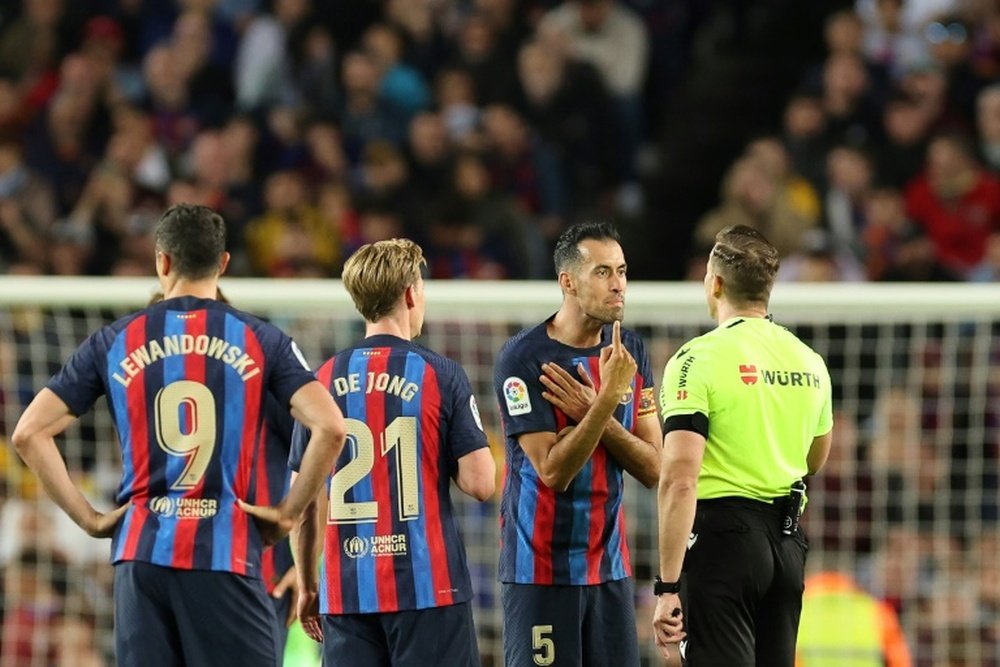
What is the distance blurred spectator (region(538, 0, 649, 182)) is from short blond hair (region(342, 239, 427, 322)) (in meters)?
7.40

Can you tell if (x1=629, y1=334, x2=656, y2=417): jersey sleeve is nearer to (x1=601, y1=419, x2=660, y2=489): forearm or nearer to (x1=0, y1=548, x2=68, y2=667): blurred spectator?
(x1=601, y1=419, x2=660, y2=489): forearm

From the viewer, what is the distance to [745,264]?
18.4 feet

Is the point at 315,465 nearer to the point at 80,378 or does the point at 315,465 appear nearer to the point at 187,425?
the point at 187,425

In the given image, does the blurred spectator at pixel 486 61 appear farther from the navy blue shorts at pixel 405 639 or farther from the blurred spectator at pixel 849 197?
the navy blue shorts at pixel 405 639

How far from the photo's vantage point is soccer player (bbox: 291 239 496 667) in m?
5.56

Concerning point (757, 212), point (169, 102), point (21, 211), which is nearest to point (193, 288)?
point (757, 212)

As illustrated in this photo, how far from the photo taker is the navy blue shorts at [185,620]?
545 centimetres

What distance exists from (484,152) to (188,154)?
7.67 feet

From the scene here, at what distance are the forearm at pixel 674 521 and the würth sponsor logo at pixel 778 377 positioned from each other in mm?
422

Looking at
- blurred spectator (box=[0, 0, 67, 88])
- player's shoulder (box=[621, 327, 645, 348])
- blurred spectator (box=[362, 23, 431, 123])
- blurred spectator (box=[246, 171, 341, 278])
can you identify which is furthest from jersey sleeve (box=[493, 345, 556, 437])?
blurred spectator (box=[0, 0, 67, 88])

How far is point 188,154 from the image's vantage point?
13.0 m

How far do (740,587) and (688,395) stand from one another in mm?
634

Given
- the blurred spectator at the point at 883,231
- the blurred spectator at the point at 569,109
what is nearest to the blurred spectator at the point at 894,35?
the blurred spectator at the point at 883,231

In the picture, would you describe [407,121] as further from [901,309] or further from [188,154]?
[901,309]
